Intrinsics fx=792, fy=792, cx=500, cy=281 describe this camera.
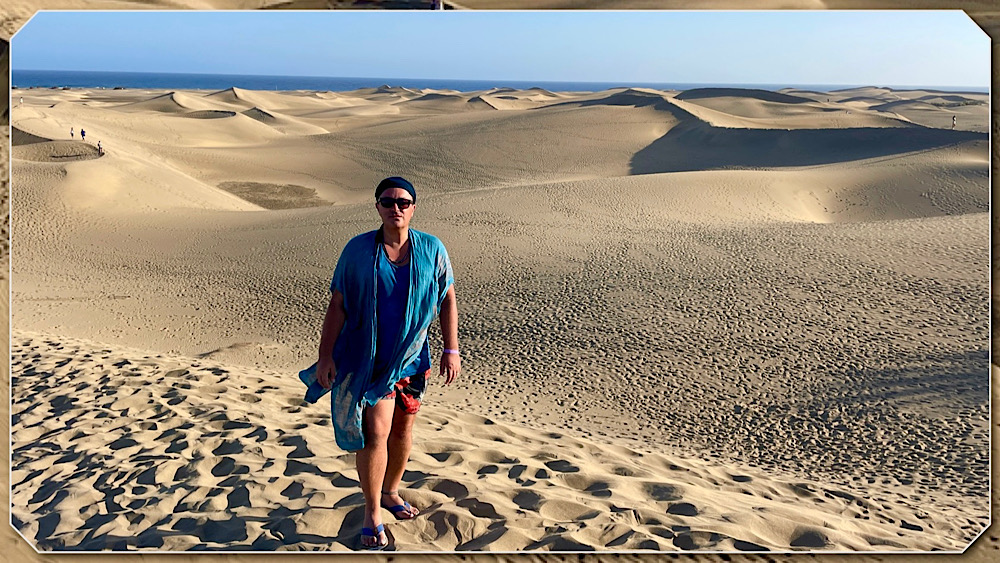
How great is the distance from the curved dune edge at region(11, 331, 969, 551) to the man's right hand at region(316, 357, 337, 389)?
0.74m

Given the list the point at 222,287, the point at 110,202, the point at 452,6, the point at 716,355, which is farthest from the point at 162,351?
the point at 110,202

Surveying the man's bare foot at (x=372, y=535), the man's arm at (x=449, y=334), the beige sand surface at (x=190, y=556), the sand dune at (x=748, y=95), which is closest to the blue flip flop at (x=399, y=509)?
the man's bare foot at (x=372, y=535)

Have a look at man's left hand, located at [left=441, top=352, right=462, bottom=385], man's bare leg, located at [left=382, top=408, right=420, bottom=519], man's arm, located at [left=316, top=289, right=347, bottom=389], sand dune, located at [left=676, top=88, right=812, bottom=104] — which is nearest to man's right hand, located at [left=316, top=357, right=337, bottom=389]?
man's arm, located at [left=316, top=289, right=347, bottom=389]

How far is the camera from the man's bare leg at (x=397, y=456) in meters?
3.42

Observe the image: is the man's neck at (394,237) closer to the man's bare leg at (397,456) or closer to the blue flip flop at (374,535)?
the man's bare leg at (397,456)

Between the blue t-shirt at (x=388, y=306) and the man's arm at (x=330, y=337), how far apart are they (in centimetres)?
15

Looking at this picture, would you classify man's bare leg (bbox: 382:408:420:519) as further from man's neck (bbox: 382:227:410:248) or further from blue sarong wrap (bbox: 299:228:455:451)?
man's neck (bbox: 382:227:410:248)

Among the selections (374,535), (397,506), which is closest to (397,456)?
(397,506)

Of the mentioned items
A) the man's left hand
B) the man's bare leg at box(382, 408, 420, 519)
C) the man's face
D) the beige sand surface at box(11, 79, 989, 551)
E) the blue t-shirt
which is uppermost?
the man's face

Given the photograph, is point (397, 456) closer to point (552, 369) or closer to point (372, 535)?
point (372, 535)

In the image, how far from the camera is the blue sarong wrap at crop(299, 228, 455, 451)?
121 inches

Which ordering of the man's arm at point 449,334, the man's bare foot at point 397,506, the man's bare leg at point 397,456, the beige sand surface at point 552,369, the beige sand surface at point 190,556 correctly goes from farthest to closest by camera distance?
the beige sand surface at point 552,369 < the man's bare foot at point 397,506 < the man's bare leg at point 397,456 < the man's arm at point 449,334 < the beige sand surface at point 190,556

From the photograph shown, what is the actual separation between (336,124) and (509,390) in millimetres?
38956

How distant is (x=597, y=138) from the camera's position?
33062 millimetres
